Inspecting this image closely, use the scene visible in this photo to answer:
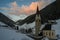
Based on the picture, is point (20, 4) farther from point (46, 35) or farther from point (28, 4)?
point (46, 35)

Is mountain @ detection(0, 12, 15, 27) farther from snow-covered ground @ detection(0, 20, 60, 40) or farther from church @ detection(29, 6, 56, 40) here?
church @ detection(29, 6, 56, 40)

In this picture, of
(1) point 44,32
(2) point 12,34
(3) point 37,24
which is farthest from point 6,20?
(1) point 44,32

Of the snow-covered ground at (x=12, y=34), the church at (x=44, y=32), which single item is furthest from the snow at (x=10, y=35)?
the church at (x=44, y=32)

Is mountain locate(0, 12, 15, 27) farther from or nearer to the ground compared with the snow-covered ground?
farther from the ground

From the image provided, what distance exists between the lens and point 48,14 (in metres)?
1.90

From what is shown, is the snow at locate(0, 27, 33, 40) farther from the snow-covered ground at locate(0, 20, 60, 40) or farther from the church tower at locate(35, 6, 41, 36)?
the church tower at locate(35, 6, 41, 36)

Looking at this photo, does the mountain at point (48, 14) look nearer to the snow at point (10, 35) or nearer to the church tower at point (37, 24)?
the church tower at point (37, 24)

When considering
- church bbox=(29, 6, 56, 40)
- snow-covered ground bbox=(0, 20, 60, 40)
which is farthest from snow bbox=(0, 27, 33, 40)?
church bbox=(29, 6, 56, 40)

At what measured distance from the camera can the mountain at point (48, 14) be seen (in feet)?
6.17

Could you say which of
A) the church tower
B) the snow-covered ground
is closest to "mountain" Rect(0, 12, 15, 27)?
the snow-covered ground

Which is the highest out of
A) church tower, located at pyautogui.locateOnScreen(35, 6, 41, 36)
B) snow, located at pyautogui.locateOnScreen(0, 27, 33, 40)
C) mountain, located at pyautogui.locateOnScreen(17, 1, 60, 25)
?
mountain, located at pyautogui.locateOnScreen(17, 1, 60, 25)

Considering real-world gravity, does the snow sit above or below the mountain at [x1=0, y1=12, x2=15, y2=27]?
below

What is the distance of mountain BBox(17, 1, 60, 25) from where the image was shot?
1881mm

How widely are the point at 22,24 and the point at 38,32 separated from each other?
0.25 meters
